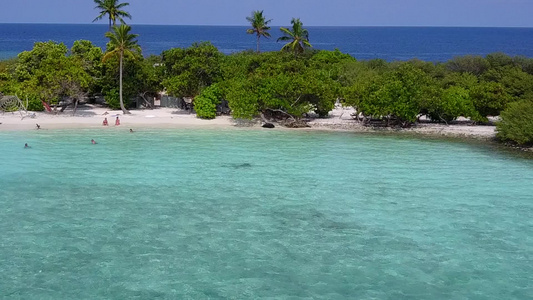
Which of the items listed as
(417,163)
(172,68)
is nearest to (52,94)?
(172,68)

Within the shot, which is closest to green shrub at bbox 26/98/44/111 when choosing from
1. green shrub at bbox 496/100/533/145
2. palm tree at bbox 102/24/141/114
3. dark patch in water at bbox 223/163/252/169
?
palm tree at bbox 102/24/141/114

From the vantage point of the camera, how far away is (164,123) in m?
48.6

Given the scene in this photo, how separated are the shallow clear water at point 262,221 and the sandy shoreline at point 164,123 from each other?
17.9 feet

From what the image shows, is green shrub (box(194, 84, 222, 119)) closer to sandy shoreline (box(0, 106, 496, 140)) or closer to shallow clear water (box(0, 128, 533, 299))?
sandy shoreline (box(0, 106, 496, 140))

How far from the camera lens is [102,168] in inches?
1330

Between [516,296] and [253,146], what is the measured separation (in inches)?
937

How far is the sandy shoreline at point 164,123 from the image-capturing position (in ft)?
149

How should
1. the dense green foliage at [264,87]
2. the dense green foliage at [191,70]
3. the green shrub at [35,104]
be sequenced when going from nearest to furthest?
1. the dense green foliage at [264,87]
2. the dense green foliage at [191,70]
3. the green shrub at [35,104]

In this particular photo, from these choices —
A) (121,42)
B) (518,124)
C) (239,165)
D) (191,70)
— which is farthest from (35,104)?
Answer: (518,124)

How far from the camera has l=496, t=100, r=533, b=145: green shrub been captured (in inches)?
1539

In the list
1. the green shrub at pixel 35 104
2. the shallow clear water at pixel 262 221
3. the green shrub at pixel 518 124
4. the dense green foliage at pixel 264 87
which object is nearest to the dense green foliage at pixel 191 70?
the dense green foliage at pixel 264 87

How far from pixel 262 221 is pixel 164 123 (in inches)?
1004

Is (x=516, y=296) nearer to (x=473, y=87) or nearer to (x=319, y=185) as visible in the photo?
(x=319, y=185)

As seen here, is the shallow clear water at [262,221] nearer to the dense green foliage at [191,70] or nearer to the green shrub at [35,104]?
the green shrub at [35,104]
